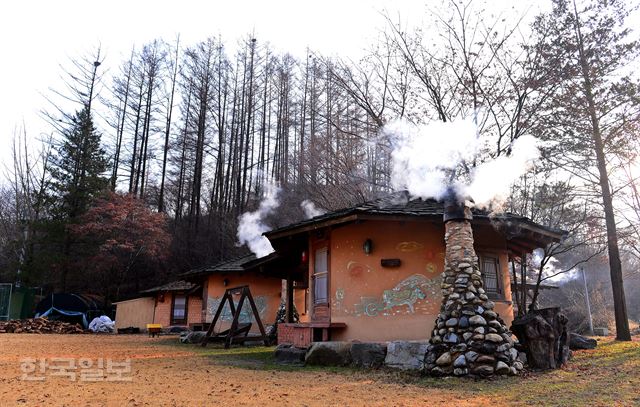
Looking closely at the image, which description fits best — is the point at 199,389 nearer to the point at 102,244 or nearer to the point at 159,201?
the point at 102,244

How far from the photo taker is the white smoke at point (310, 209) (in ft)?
76.0

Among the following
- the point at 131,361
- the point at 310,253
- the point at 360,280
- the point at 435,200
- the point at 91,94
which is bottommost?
the point at 131,361

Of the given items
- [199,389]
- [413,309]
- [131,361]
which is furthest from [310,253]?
[199,389]

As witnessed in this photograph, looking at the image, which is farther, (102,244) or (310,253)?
(102,244)

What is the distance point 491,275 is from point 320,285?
4.00 meters

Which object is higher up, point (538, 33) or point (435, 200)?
point (538, 33)

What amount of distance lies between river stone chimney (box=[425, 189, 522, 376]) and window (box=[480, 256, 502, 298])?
3281mm

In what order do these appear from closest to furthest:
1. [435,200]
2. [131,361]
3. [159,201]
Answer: [131,361] → [435,200] → [159,201]

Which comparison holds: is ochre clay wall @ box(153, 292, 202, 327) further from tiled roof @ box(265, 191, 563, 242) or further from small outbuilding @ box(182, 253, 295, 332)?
tiled roof @ box(265, 191, 563, 242)

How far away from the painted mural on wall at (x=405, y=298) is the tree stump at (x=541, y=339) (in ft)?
7.58

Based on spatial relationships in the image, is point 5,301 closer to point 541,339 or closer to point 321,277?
point 321,277

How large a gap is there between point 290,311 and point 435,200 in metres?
5.83

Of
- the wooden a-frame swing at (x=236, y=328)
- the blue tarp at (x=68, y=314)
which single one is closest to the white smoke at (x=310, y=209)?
the wooden a-frame swing at (x=236, y=328)

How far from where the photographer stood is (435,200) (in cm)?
1119
